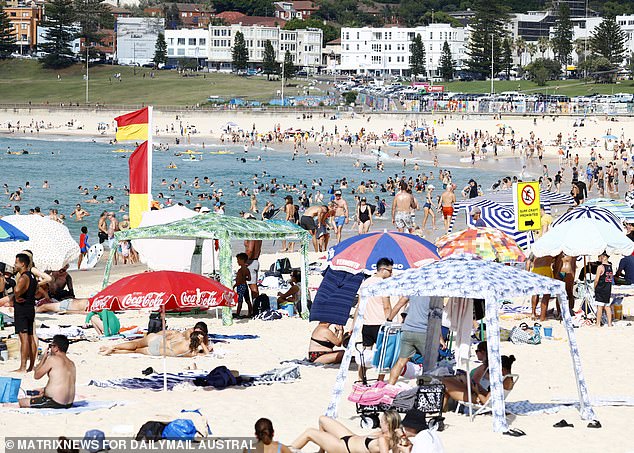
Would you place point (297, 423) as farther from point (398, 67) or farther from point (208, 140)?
point (398, 67)

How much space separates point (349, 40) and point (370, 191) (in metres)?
101

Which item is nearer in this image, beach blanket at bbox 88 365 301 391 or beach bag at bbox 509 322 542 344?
beach blanket at bbox 88 365 301 391

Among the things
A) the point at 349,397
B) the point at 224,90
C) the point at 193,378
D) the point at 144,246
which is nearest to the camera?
the point at 349,397

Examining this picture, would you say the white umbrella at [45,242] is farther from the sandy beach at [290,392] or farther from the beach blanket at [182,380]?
the beach blanket at [182,380]

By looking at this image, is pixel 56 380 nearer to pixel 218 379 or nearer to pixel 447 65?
pixel 218 379

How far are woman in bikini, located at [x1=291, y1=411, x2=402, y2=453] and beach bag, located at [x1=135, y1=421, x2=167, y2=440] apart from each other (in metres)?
0.99

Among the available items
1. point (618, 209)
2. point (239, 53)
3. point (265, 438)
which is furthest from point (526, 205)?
point (239, 53)

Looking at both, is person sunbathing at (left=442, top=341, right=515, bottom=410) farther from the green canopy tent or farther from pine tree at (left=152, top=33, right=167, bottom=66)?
pine tree at (left=152, top=33, right=167, bottom=66)

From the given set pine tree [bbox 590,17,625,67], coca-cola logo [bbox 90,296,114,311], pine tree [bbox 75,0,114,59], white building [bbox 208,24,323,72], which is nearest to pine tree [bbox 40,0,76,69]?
pine tree [bbox 75,0,114,59]

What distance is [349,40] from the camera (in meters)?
141

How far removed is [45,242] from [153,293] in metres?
4.87

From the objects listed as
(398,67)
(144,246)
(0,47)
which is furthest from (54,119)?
(144,246)

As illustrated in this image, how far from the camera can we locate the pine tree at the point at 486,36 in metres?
115

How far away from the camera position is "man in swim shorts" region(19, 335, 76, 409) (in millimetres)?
9555
